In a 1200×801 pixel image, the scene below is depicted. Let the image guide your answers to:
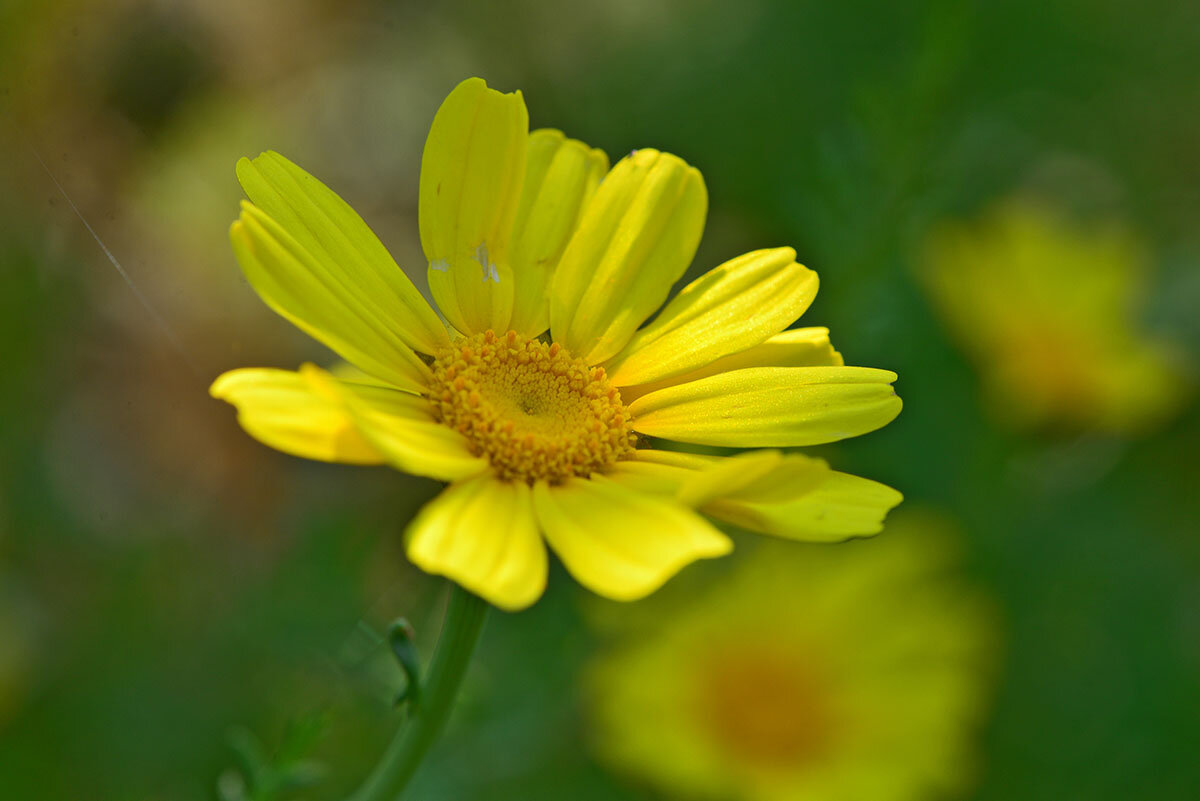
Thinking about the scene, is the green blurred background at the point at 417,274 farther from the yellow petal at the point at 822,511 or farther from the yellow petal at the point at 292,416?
the yellow petal at the point at 822,511

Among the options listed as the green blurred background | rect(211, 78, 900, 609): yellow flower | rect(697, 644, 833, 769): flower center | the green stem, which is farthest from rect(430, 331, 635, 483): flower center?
rect(697, 644, 833, 769): flower center

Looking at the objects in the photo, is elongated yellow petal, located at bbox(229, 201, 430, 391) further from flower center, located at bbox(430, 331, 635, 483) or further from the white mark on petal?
the white mark on petal

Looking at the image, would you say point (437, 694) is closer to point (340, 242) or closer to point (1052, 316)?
point (340, 242)

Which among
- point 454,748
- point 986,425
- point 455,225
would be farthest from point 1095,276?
point 455,225

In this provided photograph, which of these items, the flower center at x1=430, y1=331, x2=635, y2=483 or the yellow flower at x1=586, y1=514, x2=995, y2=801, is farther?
the yellow flower at x1=586, y1=514, x2=995, y2=801

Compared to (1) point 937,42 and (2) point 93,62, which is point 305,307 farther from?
(1) point 937,42

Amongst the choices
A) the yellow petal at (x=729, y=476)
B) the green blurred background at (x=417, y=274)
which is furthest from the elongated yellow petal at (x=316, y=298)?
the green blurred background at (x=417, y=274)

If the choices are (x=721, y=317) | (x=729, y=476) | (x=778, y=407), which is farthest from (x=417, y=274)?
(x=729, y=476)
